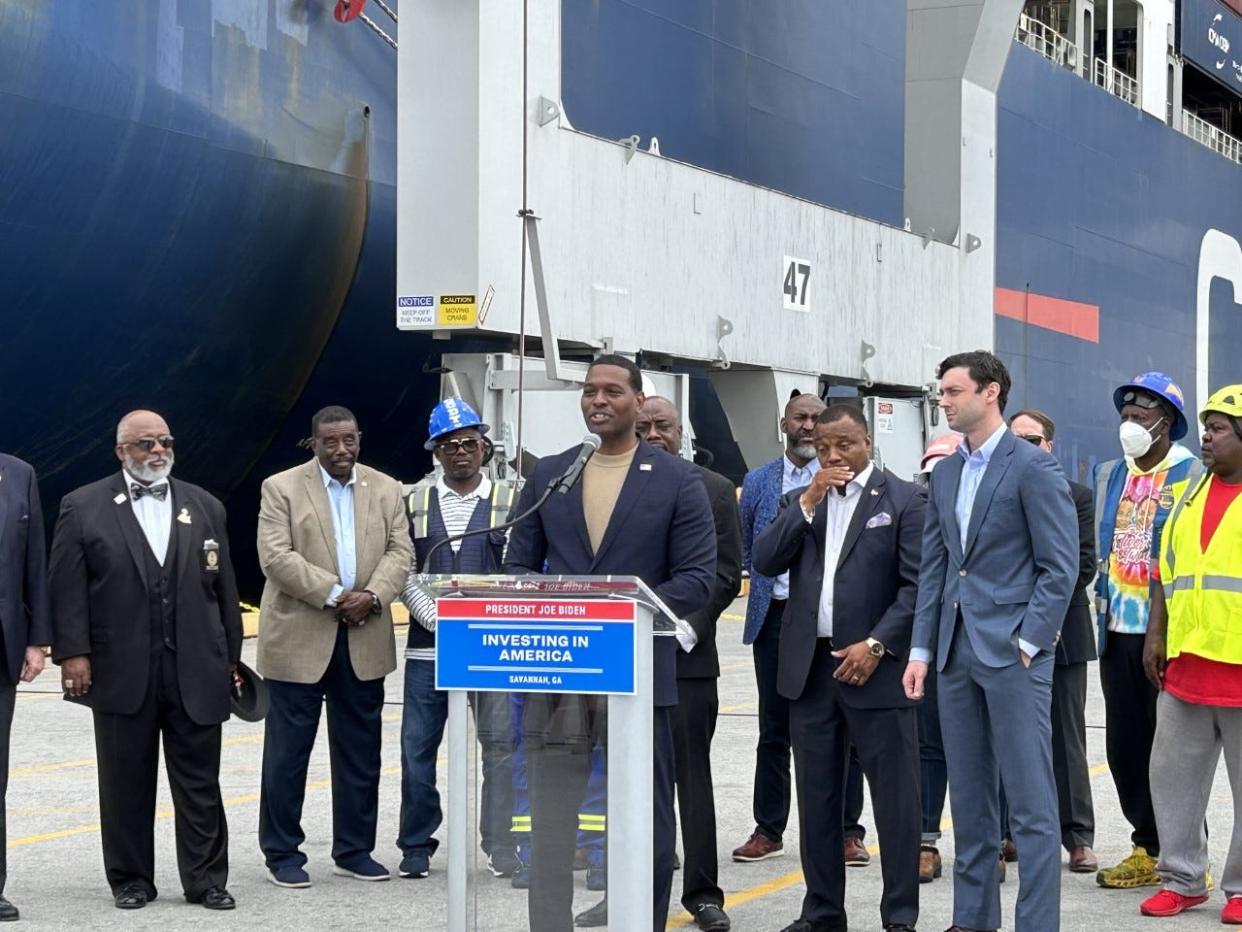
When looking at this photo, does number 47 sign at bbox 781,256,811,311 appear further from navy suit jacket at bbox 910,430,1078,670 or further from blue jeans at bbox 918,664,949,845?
navy suit jacket at bbox 910,430,1078,670

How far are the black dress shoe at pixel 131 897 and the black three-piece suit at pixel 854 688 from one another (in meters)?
2.20

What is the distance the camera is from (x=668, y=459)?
208 inches

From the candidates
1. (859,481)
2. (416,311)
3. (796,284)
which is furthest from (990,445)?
(796,284)

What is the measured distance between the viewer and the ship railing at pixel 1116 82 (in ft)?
103

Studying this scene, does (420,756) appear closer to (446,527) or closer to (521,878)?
(446,527)

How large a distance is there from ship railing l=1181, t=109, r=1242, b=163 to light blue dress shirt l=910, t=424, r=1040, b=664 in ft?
104

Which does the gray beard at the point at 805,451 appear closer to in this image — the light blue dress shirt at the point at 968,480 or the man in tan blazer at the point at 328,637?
the man in tan blazer at the point at 328,637

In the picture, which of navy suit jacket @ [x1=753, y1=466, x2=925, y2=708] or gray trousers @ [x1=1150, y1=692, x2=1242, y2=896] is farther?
gray trousers @ [x1=1150, y1=692, x2=1242, y2=896]

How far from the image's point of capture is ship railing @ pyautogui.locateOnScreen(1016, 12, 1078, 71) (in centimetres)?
2814

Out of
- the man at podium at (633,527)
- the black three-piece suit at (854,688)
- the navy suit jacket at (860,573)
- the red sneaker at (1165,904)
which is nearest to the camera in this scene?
the man at podium at (633,527)

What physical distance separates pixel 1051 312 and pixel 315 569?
21607 mm

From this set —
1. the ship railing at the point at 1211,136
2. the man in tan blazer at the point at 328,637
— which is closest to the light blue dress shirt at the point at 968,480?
the man in tan blazer at the point at 328,637

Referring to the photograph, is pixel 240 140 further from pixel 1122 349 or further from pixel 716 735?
pixel 1122 349

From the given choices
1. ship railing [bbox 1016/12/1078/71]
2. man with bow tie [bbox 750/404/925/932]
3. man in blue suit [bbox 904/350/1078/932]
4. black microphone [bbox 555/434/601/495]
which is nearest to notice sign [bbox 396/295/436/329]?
man with bow tie [bbox 750/404/925/932]
